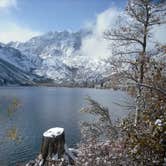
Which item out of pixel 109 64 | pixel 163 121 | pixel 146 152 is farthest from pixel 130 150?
pixel 109 64

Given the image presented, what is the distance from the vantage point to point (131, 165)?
867 cm

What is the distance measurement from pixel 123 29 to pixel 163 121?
348 inches

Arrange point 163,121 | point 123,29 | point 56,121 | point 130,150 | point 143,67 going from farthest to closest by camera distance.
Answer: point 56,121 → point 123,29 → point 143,67 → point 130,150 → point 163,121

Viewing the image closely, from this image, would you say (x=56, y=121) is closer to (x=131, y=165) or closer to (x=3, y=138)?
(x=3, y=138)

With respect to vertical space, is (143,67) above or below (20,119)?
above

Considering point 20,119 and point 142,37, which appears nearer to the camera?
point 142,37

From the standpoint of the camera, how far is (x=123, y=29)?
15430 mm

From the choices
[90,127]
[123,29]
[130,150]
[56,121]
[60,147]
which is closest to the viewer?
[130,150]

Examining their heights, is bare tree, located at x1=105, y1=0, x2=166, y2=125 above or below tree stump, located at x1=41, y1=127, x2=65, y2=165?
above

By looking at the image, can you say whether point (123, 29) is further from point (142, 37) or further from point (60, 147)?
point (60, 147)

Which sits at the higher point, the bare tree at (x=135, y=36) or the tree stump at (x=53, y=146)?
the bare tree at (x=135, y=36)

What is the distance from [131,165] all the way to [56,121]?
6002 cm

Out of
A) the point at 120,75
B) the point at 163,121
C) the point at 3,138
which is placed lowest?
the point at 3,138

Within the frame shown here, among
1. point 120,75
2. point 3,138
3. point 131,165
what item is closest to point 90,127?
point 120,75
